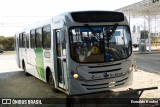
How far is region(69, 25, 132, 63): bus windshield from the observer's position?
9.36 m

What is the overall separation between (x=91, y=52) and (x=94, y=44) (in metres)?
0.28

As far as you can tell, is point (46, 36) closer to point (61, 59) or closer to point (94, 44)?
point (61, 59)

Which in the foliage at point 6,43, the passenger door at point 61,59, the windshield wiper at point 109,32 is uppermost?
the windshield wiper at point 109,32

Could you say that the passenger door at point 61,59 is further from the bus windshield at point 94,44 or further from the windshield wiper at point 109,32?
the windshield wiper at point 109,32

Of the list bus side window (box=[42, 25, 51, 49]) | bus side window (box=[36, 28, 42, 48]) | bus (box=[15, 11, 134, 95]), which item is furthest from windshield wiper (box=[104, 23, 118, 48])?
bus side window (box=[36, 28, 42, 48])

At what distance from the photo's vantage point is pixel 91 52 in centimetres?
939

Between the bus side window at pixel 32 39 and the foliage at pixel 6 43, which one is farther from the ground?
the bus side window at pixel 32 39

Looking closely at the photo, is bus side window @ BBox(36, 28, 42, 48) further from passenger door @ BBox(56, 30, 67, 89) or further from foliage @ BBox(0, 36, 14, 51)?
foliage @ BBox(0, 36, 14, 51)

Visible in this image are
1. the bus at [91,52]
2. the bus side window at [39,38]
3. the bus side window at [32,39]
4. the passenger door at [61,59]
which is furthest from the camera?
the bus side window at [32,39]

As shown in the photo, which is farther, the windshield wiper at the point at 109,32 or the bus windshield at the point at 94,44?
the windshield wiper at the point at 109,32

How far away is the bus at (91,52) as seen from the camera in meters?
9.29

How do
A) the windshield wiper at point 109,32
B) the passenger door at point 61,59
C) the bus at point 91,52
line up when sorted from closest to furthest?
the bus at point 91,52
the windshield wiper at point 109,32
the passenger door at point 61,59

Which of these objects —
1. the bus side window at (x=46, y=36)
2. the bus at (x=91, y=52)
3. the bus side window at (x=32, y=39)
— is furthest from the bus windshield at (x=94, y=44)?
the bus side window at (x=32, y=39)

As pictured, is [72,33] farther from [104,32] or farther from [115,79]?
[115,79]
